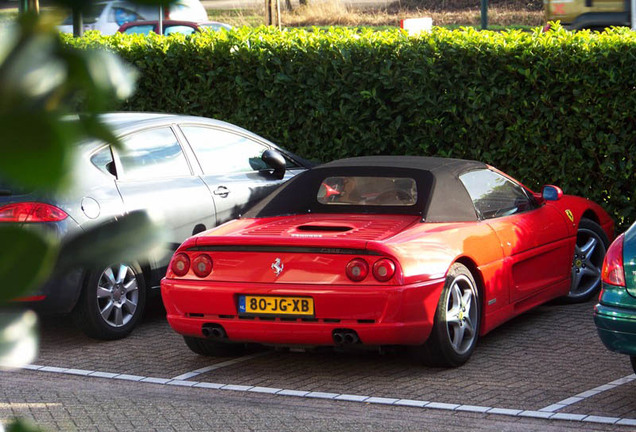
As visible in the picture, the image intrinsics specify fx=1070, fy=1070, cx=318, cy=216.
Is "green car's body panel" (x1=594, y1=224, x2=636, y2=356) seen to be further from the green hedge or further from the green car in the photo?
the green hedge

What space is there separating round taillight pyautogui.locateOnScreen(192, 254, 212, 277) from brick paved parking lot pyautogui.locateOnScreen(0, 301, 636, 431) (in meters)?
0.68

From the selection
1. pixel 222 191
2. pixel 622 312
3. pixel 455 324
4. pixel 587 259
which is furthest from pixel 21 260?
pixel 587 259

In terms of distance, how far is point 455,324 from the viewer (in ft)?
21.2

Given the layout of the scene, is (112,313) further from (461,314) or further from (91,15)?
(91,15)

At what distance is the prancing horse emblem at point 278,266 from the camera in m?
6.14

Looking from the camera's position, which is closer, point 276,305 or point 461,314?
point 276,305

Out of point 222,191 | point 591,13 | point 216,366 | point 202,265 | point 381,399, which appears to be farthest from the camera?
point 591,13

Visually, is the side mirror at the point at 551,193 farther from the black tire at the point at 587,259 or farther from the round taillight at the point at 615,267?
the round taillight at the point at 615,267

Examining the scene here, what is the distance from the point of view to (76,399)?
240 inches

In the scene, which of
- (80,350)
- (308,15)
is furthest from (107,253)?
(308,15)

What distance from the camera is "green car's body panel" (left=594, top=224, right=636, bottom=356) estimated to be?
5461 millimetres

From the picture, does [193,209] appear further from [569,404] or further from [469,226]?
[569,404]

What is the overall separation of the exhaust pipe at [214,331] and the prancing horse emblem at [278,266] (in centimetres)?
51

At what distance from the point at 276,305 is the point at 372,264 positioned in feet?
2.01
